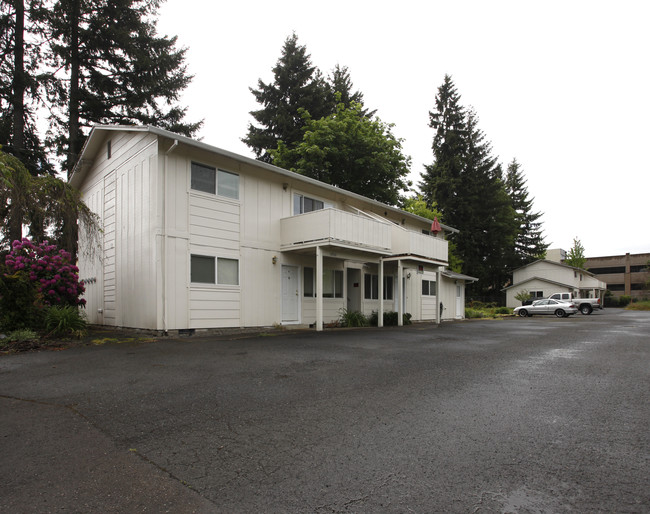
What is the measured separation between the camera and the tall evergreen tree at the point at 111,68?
18.6 meters

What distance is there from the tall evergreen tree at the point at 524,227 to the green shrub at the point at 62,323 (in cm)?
4692

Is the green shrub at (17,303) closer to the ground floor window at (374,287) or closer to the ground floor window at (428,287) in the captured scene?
the ground floor window at (374,287)

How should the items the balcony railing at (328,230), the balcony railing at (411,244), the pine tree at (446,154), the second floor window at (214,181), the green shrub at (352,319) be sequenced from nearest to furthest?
the second floor window at (214,181)
the balcony railing at (328,230)
the green shrub at (352,319)
the balcony railing at (411,244)
the pine tree at (446,154)

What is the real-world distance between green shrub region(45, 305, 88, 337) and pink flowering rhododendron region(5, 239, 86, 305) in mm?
823

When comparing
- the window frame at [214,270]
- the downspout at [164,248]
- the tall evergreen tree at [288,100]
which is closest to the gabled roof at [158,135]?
the downspout at [164,248]

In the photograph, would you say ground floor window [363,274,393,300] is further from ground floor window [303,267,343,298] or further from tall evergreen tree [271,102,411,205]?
tall evergreen tree [271,102,411,205]

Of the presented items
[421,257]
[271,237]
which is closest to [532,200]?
[421,257]

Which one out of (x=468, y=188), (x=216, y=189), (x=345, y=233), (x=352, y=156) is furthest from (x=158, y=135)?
(x=468, y=188)

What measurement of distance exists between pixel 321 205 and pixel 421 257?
15.9 feet

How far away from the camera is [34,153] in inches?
727

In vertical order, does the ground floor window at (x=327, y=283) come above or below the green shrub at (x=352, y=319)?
above

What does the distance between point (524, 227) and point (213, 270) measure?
49557 mm

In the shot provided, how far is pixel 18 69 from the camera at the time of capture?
1736 cm

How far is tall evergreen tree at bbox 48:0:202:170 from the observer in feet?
61.1
